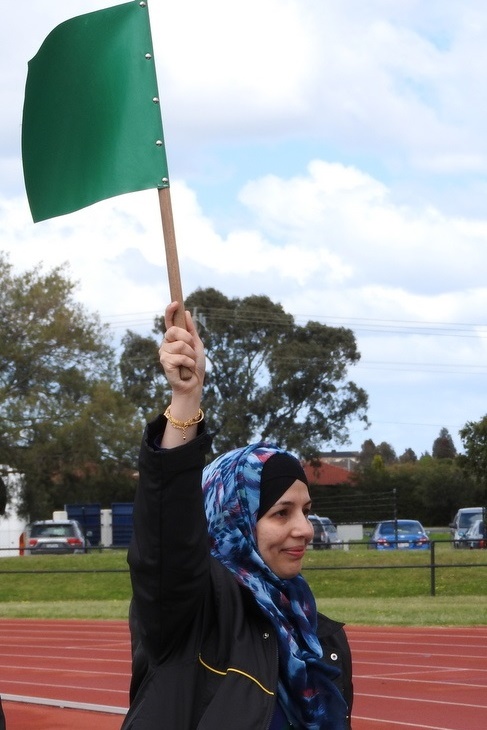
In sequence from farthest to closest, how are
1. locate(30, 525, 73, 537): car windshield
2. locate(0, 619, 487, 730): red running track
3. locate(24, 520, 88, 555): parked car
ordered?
locate(30, 525, 73, 537): car windshield → locate(24, 520, 88, 555): parked car → locate(0, 619, 487, 730): red running track

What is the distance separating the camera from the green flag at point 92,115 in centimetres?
335

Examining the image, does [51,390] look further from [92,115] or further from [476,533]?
[92,115]

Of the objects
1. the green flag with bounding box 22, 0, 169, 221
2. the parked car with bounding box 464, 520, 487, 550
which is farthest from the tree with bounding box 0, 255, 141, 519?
the green flag with bounding box 22, 0, 169, 221

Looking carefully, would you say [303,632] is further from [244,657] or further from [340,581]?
[340,581]

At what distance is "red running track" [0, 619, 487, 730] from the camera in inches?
366

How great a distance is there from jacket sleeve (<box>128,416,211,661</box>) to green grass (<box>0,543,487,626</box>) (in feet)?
44.6

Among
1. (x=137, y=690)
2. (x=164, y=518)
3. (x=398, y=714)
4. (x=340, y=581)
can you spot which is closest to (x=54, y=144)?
(x=164, y=518)

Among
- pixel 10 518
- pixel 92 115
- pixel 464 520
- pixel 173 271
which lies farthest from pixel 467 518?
pixel 173 271

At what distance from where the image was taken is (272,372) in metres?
62.6

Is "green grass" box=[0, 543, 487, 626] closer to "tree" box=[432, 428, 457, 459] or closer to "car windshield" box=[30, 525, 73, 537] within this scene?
"car windshield" box=[30, 525, 73, 537]

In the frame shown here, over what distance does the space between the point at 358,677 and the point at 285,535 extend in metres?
8.58

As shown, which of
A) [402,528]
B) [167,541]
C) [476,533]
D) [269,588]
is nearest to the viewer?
[167,541]

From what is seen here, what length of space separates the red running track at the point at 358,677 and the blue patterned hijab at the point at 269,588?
5.84 metres

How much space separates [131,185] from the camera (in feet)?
10.9
